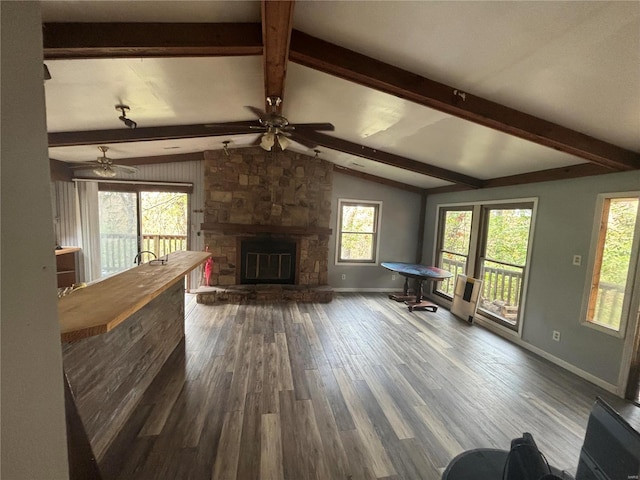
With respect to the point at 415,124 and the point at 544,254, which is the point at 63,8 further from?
the point at 544,254

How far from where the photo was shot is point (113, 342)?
6.39 feet

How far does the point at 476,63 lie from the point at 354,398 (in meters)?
2.76

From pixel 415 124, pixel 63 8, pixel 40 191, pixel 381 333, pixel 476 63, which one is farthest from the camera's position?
pixel 381 333

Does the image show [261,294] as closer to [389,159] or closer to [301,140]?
[301,140]

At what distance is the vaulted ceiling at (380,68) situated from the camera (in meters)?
1.51

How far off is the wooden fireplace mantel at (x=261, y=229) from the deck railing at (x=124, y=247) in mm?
784

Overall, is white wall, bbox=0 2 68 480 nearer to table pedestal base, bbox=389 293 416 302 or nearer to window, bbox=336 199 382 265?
table pedestal base, bbox=389 293 416 302

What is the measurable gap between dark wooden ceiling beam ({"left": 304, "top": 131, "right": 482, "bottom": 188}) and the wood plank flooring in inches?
98.0

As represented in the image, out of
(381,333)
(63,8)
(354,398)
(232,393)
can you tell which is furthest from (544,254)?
(63,8)

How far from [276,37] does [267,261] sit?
4.16m

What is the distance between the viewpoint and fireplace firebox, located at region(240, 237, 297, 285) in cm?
534

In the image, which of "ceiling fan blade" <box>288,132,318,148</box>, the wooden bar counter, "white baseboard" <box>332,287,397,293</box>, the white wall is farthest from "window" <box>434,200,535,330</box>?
the white wall

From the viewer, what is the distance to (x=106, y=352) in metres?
1.86

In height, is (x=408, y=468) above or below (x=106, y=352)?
below
